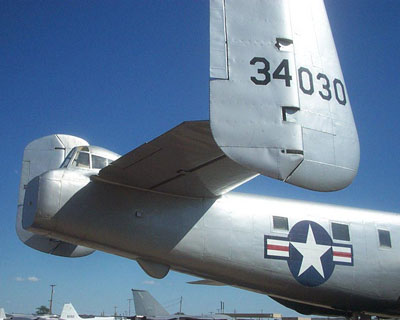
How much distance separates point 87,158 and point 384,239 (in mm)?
6996

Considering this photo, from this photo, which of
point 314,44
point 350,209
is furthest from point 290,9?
point 350,209

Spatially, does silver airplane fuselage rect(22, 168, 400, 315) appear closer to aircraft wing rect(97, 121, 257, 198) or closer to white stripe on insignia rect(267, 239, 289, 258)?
white stripe on insignia rect(267, 239, 289, 258)

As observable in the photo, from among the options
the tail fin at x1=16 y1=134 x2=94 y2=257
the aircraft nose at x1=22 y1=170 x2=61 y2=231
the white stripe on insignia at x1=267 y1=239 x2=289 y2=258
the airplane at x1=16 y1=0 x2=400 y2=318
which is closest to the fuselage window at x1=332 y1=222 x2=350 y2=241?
the airplane at x1=16 y1=0 x2=400 y2=318

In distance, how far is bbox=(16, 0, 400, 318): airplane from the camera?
4.64 m

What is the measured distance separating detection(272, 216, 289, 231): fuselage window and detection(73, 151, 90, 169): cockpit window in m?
3.84

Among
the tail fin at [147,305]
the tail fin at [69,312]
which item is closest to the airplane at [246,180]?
the tail fin at [147,305]

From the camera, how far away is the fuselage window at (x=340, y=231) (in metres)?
9.32

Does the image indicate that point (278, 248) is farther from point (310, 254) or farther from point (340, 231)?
point (340, 231)

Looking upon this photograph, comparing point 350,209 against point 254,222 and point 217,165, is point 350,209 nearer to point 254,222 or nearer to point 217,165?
point 254,222

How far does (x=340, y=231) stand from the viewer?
9438 mm

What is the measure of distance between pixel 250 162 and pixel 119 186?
348 cm

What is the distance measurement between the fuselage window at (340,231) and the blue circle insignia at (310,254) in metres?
0.27

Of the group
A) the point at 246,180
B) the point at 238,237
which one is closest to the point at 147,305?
the point at 238,237

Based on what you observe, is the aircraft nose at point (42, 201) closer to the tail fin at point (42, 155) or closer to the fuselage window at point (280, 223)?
the tail fin at point (42, 155)
